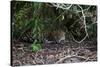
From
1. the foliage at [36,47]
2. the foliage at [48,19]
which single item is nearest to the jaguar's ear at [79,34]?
the foliage at [48,19]

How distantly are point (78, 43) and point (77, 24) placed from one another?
0.23 meters

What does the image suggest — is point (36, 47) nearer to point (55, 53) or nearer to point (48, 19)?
point (55, 53)

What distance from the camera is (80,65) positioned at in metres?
2.26

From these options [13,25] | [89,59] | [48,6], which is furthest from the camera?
[89,59]

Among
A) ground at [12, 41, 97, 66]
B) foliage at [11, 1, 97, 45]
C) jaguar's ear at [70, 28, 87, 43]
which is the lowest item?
ground at [12, 41, 97, 66]

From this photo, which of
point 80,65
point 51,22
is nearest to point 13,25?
point 51,22

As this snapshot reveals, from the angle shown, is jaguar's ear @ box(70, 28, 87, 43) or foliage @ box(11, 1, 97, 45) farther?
jaguar's ear @ box(70, 28, 87, 43)

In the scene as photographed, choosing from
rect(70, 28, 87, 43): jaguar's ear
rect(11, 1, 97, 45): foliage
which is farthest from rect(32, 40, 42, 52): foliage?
rect(70, 28, 87, 43): jaguar's ear

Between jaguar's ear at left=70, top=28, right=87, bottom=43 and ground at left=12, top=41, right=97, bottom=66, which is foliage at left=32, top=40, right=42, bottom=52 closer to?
ground at left=12, top=41, right=97, bottom=66

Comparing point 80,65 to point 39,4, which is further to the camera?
point 80,65

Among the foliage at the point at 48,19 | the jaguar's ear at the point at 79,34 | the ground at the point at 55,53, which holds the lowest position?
the ground at the point at 55,53

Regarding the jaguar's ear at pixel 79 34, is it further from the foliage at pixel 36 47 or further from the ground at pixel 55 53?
the foliage at pixel 36 47
